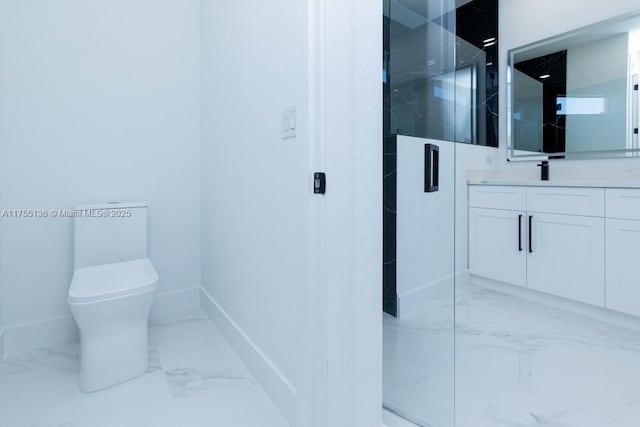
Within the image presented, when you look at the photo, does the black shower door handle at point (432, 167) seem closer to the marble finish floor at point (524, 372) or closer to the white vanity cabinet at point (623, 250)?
the marble finish floor at point (524, 372)

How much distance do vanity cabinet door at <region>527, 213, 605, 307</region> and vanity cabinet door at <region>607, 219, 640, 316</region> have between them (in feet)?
0.13

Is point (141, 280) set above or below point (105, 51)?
below

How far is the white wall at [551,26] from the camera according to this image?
2.45m

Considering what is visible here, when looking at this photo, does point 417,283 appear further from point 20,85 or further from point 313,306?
point 20,85

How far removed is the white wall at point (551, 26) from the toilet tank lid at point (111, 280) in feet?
9.36

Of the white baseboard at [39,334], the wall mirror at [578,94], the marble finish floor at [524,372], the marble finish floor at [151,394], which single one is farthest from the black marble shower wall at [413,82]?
the white baseboard at [39,334]

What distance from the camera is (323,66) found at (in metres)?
1.04

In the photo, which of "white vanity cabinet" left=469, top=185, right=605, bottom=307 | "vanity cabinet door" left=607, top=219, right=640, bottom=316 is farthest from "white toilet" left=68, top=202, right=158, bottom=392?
"vanity cabinet door" left=607, top=219, right=640, bottom=316

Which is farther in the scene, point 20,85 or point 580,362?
point 20,85

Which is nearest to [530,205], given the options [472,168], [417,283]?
[472,168]

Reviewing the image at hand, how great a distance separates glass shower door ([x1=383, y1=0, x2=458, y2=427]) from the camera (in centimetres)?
131

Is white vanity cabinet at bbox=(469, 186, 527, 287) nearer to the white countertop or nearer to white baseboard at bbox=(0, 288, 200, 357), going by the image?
the white countertop

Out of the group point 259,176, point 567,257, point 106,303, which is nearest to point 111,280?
point 106,303

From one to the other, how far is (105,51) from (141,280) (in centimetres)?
136
